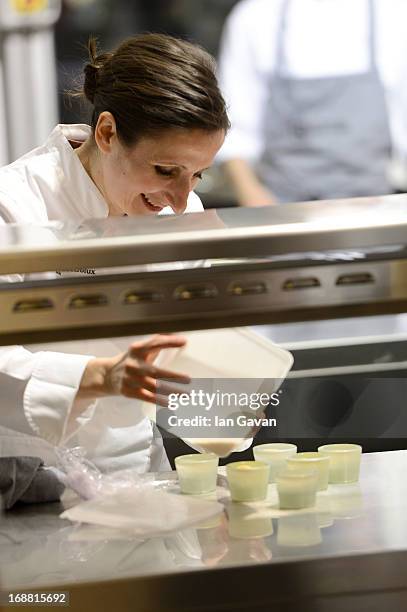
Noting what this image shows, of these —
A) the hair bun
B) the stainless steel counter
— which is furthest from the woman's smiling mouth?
the stainless steel counter

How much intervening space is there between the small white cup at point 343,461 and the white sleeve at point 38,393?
0.85 ft

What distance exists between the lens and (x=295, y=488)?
119cm

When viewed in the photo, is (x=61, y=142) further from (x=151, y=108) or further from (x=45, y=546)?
(x=45, y=546)

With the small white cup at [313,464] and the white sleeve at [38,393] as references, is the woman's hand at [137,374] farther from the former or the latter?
the small white cup at [313,464]

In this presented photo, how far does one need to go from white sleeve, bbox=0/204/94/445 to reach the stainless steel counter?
0.32 feet

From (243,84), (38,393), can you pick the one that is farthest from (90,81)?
(243,84)

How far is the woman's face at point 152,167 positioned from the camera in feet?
5.32

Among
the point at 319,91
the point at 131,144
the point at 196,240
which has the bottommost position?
the point at 319,91

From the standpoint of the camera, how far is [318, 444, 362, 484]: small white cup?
1.20 m

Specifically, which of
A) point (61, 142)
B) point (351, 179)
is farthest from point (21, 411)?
point (351, 179)

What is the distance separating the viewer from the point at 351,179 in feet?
11.4

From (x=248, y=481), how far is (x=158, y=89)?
66 cm

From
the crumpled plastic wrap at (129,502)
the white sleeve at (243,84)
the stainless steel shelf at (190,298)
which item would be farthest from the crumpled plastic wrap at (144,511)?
the white sleeve at (243,84)

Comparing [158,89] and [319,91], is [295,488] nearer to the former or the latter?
[158,89]
